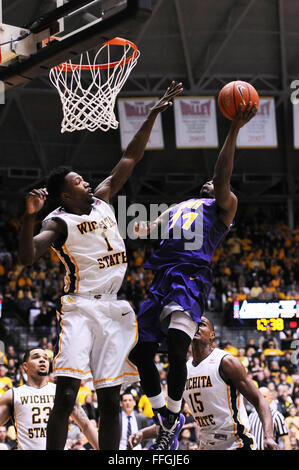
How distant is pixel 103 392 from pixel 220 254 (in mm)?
18352

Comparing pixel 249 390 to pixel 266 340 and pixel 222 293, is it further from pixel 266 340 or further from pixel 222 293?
pixel 222 293

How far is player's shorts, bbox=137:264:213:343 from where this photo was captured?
544 cm

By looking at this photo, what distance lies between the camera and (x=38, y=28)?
19.1 ft

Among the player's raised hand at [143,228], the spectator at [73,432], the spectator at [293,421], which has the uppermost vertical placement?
the player's raised hand at [143,228]

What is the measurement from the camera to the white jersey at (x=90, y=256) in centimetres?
529

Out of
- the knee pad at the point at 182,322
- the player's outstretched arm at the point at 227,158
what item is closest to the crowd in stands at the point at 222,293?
the knee pad at the point at 182,322

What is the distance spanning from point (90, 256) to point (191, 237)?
2.88 feet

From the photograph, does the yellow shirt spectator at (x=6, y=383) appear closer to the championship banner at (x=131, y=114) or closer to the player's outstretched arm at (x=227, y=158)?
the player's outstretched arm at (x=227, y=158)

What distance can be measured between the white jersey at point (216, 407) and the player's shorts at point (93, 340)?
155cm

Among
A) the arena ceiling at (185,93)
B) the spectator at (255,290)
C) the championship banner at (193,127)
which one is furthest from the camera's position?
the championship banner at (193,127)

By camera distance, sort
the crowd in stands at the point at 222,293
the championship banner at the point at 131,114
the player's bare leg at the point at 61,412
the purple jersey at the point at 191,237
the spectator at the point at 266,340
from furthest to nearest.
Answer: the championship banner at the point at 131,114, the spectator at the point at 266,340, the crowd in stands at the point at 222,293, the purple jersey at the point at 191,237, the player's bare leg at the point at 61,412

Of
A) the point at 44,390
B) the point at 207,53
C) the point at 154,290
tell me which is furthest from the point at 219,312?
the point at 154,290

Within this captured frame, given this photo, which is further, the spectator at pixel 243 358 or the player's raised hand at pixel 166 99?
the spectator at pixel 243 358

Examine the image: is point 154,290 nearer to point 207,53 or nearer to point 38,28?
point 38,28
